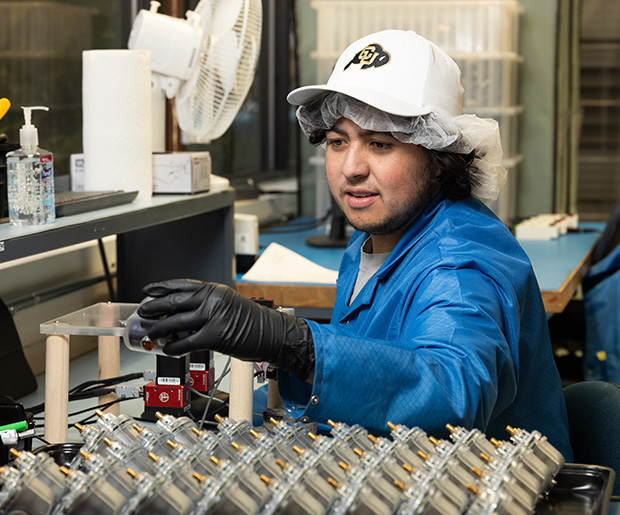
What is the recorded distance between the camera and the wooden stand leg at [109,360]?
5.08ft

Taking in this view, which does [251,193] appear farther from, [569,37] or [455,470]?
[455,470]

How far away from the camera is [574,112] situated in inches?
159

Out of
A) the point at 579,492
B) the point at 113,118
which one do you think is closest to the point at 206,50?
the point at 113,118

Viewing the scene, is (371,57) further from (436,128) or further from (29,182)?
(29,182)

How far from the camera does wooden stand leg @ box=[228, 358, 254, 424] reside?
4.11 ft

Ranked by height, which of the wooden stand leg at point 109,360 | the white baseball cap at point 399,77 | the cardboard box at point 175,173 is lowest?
the wooden stand leg at point 109,360

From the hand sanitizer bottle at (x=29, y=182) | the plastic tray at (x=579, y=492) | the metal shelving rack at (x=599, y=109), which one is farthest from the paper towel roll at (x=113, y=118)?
the metal shelving rack at (x=599, y=109)

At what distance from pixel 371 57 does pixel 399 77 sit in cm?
6

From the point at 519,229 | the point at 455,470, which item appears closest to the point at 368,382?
the point at 455,470

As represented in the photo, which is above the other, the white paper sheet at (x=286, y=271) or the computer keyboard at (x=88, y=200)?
the computer keyboard at (x=88, y=200)

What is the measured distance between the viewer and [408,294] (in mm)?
1209

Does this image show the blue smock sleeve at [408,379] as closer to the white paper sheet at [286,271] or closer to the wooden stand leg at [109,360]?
the wooden stand leg at [109,360]

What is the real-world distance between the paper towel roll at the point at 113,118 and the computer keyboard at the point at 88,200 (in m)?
0.07

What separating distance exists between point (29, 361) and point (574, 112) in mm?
2970
